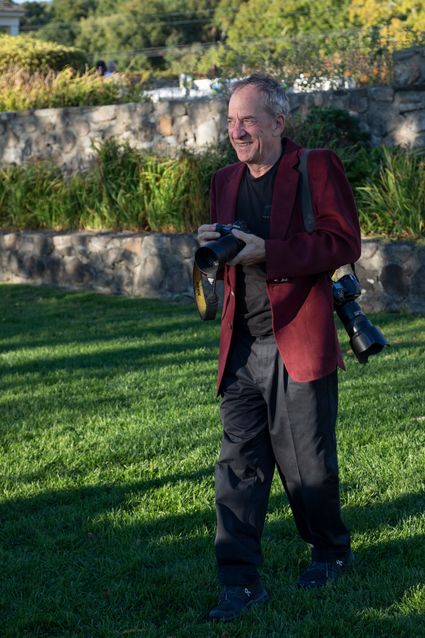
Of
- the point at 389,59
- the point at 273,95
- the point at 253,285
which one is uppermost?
the point at 389,59

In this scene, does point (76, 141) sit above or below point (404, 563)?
above

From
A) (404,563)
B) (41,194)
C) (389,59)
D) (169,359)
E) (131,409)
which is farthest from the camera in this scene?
(41,194)

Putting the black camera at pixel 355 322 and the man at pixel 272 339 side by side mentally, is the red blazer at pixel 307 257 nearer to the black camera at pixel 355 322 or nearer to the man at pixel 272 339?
the man at pixel 272 339

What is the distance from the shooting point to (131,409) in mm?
7125

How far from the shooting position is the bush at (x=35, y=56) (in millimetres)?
19656

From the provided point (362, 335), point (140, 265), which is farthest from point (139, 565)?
point (140, 265)

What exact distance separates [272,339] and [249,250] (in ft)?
Answer: 1.29

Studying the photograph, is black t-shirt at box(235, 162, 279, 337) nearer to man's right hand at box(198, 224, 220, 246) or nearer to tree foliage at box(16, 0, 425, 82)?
man's right hand at box(198, 224, 220, 246)

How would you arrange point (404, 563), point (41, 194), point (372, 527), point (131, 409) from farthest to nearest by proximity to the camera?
1. point (41, 194)
2. point (131, 409)
3. point (372, 527)
4. point (404, 563)

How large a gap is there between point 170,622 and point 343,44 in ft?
46.8

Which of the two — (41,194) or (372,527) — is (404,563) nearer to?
(372,527)

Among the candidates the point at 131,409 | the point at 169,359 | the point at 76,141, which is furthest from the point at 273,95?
the point at 76,141

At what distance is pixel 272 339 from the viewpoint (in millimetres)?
3988

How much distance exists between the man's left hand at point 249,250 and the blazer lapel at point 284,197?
124mm
